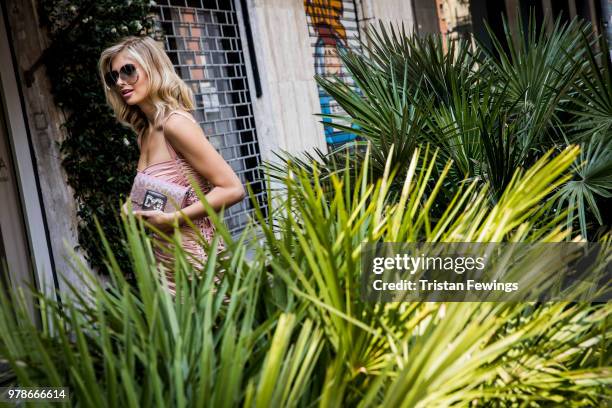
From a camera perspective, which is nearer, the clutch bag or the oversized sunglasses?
the clutch bag

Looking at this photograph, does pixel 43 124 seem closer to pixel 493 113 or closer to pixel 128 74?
pixel 128 74

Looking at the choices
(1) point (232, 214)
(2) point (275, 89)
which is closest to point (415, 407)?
(1) point (232, 214)

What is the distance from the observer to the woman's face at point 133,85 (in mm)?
2799

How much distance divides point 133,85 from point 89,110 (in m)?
2.89

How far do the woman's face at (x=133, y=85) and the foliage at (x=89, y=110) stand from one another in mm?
2673

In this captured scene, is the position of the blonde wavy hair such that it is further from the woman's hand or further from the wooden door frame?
the wooden door frame

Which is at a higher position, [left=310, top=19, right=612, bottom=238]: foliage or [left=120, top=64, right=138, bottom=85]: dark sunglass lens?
[left=120, top=64, right=138, bottom=85]: dark sunglass lens

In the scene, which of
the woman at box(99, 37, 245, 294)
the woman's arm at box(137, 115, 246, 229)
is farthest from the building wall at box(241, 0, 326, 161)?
the woman's arm at box(137, 115, 246, 229)

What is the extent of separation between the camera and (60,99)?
5.45 metres

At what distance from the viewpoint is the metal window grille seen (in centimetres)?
711

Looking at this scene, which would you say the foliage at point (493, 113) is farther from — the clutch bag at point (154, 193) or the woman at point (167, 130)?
the clutch bag at point (154, 193)

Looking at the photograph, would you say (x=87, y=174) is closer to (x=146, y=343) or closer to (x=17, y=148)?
(x=17, y=148)

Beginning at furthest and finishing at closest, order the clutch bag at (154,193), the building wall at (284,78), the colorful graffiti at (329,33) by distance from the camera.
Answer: the colorful graffiti at (329,33)
the building wall at (284,78)
the clutch bag at (154,193)

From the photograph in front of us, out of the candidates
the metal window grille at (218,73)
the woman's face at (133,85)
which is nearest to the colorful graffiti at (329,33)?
the metal window grille at (218,73)
